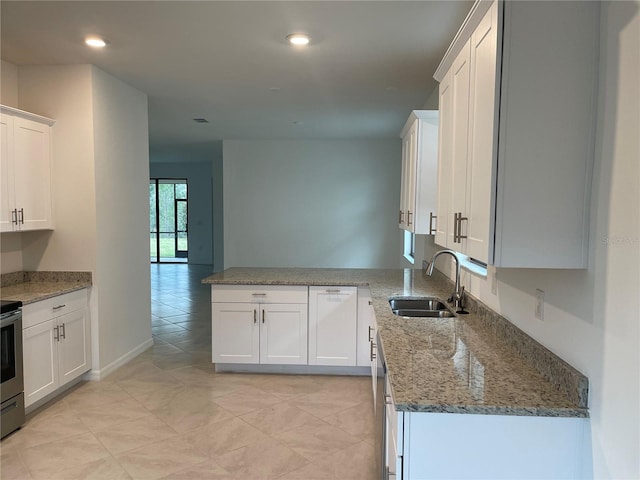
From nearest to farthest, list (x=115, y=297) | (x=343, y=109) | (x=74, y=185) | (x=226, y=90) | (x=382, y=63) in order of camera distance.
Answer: (x=382, y=63) < (x=74, y=185) < (x=115, y=297) < (x=226, y=90) < (x=343, y=109)

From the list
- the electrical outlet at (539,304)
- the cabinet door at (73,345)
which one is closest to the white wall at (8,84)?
the cabinet door at (73,345)

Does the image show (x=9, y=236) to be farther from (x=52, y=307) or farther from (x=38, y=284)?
(x=52, y=307)

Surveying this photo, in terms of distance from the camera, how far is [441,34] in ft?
9.77

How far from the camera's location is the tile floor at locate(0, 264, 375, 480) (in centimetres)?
259

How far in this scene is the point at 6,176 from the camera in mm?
3312

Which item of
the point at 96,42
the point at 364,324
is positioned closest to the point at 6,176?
the point at 96,42

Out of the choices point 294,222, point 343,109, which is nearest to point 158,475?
point 343,109

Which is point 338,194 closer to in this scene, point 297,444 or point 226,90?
point 226,90

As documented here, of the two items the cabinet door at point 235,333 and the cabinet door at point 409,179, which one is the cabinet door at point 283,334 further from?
the cabinet door at point 409,179

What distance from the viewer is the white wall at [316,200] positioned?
25.1 ft

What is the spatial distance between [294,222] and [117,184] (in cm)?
384

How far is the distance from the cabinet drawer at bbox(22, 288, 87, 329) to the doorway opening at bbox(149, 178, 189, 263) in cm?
868

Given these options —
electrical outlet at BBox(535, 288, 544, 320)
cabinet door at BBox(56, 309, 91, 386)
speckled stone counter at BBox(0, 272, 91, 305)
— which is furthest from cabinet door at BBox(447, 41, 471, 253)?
cabinet door at BBox(56, 309, 91, 386)

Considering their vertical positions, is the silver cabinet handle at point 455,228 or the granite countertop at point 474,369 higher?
the silver cabinet handle at point 455,228
